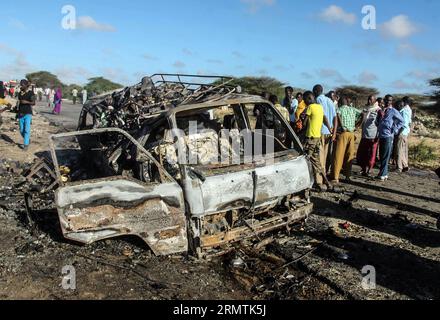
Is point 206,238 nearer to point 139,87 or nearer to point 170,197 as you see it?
point 170,197

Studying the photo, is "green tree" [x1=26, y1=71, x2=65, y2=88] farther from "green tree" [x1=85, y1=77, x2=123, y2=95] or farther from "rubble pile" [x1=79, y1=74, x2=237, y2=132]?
"rubble pile" [x1=79, y1=74, x2=237, y2=132]

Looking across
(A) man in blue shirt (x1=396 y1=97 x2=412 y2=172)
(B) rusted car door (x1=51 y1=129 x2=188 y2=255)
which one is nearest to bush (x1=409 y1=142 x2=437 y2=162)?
(A) man in blue shirt (x1=396 y1=97 x2=412 y2=172)

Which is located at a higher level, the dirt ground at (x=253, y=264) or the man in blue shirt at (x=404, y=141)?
the man in blue shirt at (x=404, y=141)

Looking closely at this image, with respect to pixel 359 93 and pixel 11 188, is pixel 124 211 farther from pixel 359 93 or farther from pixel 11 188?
pixel 359 93

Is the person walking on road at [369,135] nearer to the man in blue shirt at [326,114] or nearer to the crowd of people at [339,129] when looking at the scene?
the crowd of people at [339,129]

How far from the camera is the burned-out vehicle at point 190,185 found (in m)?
4.46

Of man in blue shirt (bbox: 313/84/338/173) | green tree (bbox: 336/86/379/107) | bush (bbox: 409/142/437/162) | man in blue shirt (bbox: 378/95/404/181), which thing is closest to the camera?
man in blue shirt (bbox: 313/84/338/173)

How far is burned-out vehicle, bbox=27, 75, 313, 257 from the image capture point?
4.46 metres

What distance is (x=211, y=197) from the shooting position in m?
4.55

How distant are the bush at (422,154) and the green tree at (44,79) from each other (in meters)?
50.7

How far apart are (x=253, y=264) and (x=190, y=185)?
1105mm

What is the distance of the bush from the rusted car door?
31.9 ft

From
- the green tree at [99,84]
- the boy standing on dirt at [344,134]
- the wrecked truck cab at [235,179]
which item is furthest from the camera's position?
the green tree at [99,84]

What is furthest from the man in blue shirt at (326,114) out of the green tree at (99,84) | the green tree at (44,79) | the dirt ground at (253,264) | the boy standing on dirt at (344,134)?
the green tree at (44,79)
